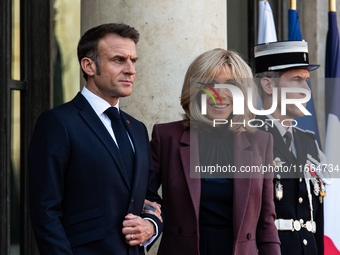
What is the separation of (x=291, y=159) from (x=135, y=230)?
1.42 m

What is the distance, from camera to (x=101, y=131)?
280cm

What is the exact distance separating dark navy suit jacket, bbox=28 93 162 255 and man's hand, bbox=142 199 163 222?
18 centimetres

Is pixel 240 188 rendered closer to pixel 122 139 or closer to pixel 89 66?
pixel 122 139

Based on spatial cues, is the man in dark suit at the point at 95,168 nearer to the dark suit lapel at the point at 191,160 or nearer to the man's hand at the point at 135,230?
the man's hand at the point at 135,230

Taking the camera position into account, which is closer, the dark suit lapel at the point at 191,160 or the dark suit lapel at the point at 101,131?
the dark suit lapel at the point at 101,131

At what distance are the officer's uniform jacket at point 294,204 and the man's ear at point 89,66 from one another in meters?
1.37

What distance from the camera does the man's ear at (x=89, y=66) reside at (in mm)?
2918

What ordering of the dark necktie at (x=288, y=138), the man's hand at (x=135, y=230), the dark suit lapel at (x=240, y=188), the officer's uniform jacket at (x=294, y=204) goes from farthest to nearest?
the dark necktie at (x=288, y=138)
the officer's uniform jacket at (x=294, y=204)
the dark suit lapel at (x=240, y=188)
the man's hand at (x=135, y=230)

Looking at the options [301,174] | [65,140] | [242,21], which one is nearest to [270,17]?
[242,21]

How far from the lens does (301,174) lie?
12.4ft

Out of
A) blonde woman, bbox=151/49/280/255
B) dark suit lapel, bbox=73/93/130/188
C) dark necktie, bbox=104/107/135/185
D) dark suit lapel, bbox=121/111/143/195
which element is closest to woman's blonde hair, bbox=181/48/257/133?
blonde woman, bbox=151/49/280/255

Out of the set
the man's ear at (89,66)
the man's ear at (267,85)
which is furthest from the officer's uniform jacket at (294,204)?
the man's ear at (89,66)

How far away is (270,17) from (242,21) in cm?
87

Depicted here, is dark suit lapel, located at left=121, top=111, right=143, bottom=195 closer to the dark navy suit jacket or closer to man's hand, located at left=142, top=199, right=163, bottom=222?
the dark navy suit jacket
